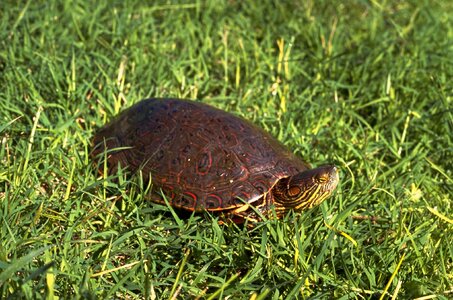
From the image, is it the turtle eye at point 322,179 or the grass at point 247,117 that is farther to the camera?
the turtle eye at point 322,179

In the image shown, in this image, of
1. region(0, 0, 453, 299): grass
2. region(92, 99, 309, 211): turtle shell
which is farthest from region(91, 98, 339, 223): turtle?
region(0, 0, 453, 299): grass

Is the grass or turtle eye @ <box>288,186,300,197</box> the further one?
turtle eye @ <box>288,186,300,197</box>

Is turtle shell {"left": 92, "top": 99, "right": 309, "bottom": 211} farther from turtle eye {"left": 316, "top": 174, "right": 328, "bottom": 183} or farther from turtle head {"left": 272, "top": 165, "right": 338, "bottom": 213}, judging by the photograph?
turtle eye {"left": 316, "top": 174, "right": 328, "bottom": 183}

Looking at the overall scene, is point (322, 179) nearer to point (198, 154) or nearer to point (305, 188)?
point (305, 188)

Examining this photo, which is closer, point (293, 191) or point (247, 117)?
point (293, 191)

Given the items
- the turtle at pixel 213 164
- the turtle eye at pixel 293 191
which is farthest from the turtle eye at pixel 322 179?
the turtle eye at pixel 293 191

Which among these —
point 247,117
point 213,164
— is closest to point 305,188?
point 213,164

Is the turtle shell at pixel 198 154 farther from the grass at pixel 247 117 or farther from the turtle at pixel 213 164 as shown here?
the grass at pixel 247 117

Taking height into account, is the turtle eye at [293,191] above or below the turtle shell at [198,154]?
below
